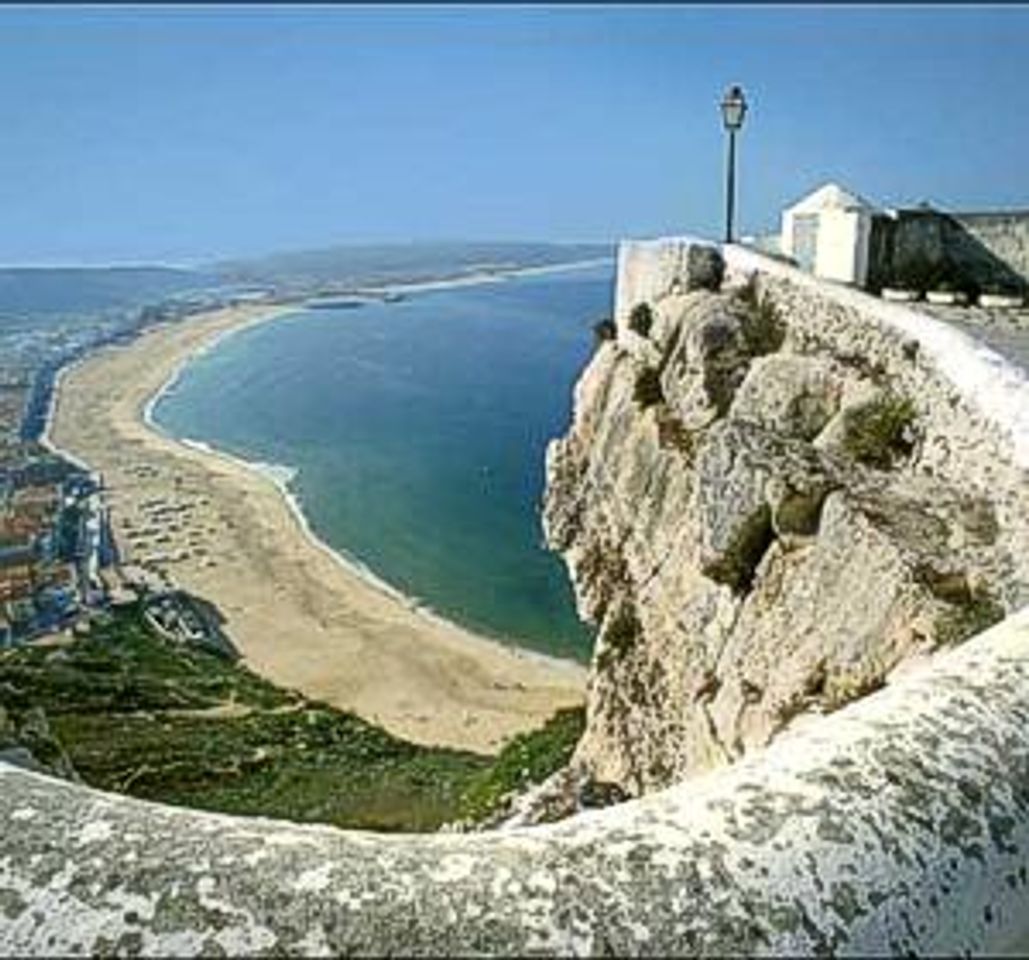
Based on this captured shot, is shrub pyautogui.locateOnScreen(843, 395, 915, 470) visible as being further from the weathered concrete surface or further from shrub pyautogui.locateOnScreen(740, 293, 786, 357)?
the weathered concrete surface

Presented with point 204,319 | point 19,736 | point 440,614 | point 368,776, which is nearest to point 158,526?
point 440,614

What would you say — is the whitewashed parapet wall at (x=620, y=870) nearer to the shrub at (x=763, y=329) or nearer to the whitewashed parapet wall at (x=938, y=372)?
the whitewashed parapet wall at (x=938, y=372)

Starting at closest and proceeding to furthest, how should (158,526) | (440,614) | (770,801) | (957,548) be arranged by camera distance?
(770,801) < (957,548) < (440,614) < (158,526)

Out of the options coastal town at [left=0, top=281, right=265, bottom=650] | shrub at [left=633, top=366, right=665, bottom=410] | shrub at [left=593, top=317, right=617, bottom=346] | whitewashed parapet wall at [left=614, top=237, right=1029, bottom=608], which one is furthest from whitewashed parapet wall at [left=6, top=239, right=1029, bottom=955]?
coastal town at [left=0, top=281, right=265, bottom=650]

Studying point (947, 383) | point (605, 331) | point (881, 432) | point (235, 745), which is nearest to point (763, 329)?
point (881, 432)

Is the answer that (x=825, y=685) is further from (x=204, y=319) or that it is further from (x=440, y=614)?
(x=204, y=319)

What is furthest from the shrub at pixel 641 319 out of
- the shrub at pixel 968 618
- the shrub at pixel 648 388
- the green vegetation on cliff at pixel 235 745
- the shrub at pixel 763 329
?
the shrub at pixel 968 618
